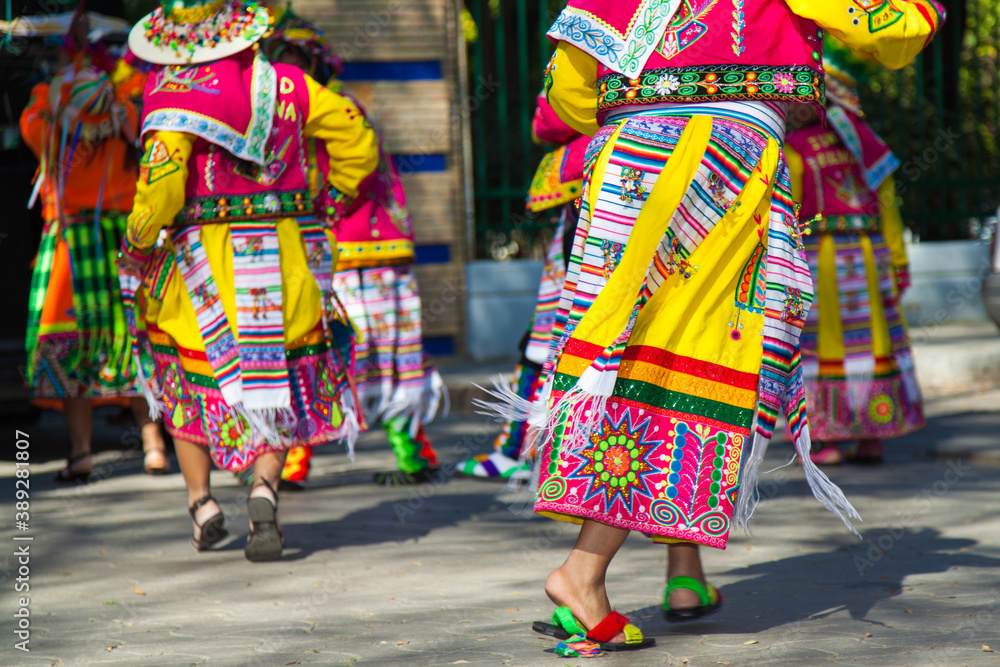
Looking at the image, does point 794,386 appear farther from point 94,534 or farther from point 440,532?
point 94,534

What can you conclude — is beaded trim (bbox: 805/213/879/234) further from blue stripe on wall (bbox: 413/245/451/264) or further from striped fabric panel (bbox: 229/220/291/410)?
blue stripe on wall (bbox: 413/245/451/264)

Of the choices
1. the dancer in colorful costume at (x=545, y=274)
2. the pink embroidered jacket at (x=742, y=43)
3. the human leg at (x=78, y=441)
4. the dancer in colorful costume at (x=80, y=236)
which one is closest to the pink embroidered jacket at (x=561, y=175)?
the dancer in colorful costume at (x=545, y=274)

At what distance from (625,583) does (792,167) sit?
2.71m

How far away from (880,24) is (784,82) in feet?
0.88

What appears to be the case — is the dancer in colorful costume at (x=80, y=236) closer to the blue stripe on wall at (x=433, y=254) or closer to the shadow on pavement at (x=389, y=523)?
the shadow on pavement at (x=389, y=523)

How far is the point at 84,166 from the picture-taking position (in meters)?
5.88

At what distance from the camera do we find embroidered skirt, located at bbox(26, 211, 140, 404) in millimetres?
5844

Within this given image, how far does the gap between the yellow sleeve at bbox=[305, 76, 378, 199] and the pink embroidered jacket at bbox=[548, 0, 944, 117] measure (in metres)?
1.58

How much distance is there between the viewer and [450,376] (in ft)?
27.2

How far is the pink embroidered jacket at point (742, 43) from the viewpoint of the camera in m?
2.94

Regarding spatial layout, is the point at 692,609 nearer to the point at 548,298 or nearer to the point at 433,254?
the point at 548,298

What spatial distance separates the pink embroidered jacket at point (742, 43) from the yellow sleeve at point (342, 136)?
5.18 feet

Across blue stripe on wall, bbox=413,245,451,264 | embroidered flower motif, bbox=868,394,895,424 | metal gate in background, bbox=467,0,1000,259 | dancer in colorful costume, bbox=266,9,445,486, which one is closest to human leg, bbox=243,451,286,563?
dancer in colorful costume, bbox=266,9,445,486

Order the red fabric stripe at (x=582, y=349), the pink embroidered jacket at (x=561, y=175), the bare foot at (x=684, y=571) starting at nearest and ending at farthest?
the red fabric stripe at (x=582, y=349) < the bare foot at (x=684, y=571) < the pink embroidered jacket at (x=561, y=175)
